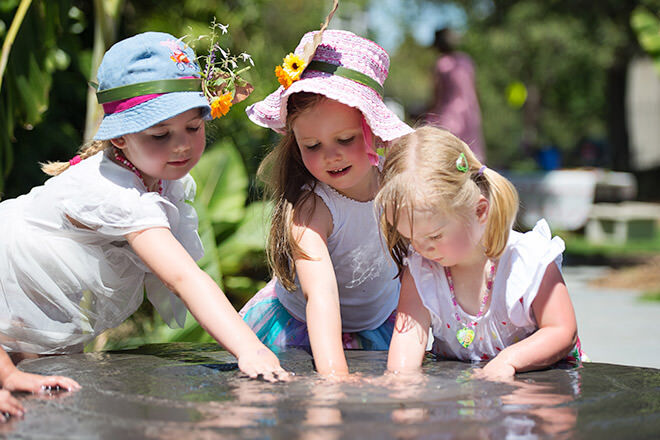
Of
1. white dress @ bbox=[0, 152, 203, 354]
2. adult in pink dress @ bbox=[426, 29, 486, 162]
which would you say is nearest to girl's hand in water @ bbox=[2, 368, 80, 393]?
white dress @ bbox=[0, 152, 203, 354]

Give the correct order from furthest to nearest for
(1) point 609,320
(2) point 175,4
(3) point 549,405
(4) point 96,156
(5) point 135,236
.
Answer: (2) point 175,4, (1) point 609,320, (4) point 96,156, (5) point 135,236, (3) point 549,405

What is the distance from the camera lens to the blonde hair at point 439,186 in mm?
2299

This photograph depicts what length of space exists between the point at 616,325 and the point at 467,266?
A: 3.60 meters

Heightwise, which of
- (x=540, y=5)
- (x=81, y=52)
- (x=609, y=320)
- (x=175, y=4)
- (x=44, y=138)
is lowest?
(x=609, y=320)

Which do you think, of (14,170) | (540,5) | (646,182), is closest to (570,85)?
(646,182)

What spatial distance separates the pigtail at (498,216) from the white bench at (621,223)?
1019 cm

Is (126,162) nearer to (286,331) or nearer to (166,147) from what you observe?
(166,147)

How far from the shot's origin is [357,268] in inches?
114

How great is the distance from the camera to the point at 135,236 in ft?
8.09

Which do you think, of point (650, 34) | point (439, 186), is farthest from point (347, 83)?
point (650, 34)

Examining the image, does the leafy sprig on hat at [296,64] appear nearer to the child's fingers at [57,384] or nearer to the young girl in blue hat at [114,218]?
the young girl in blue hat at [114,218]

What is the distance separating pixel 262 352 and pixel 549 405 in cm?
83

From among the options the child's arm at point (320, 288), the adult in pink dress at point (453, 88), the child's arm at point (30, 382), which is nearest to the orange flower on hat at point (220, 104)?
the child's arm at point (320, 288)

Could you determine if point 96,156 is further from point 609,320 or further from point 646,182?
point 646,182
